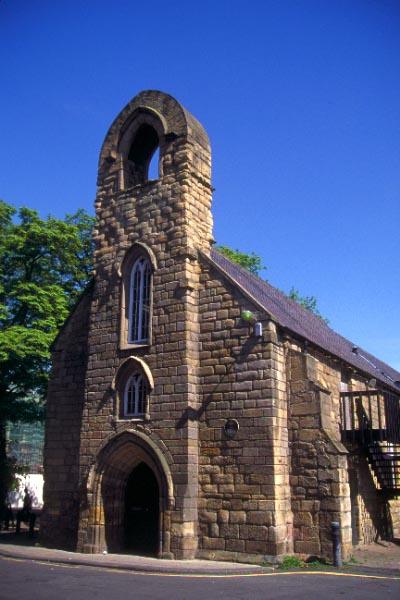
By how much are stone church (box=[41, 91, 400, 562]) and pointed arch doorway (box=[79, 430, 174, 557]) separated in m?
0.04

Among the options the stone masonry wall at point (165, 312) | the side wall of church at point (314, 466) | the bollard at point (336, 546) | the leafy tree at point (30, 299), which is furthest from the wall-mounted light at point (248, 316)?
the leafy tree at point (30, 299)

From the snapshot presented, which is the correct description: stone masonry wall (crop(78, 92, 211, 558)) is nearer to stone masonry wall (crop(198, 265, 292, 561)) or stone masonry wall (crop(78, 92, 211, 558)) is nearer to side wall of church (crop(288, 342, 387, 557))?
stone masonry wall (crop(198, 265, 292, 561))

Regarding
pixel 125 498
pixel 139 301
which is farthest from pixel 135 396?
pixel 125 498

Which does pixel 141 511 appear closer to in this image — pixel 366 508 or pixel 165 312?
pixel 165 312

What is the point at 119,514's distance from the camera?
15727 millimetres

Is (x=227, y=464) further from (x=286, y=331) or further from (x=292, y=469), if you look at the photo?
(x=286, y=331)

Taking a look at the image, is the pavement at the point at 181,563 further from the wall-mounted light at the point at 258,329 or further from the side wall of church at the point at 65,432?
the wall-mounted light at the point at 258,329

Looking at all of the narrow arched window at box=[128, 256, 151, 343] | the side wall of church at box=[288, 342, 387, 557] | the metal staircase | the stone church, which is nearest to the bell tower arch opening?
the stone church

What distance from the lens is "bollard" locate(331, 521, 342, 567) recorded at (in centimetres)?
1275

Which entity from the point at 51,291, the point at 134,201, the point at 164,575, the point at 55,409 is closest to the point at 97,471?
the point at 55,409

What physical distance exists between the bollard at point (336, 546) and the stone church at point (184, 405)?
266 millimetres

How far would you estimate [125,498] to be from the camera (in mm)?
16125

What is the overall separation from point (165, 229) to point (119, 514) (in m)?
7.82

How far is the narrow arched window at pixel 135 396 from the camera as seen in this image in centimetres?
1551
